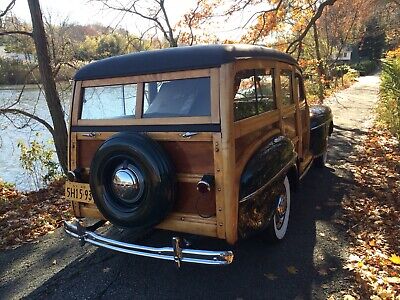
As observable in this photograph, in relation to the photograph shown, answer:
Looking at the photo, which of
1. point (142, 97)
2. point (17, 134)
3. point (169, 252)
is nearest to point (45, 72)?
point (142, 97)

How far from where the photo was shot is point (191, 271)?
3.38 m

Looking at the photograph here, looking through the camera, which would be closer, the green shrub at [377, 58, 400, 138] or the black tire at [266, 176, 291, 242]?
the black tire at [266, 176, 291, 242]

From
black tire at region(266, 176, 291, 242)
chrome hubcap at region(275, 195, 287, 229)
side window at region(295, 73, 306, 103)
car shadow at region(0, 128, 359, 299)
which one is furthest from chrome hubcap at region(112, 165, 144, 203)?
side window at region(295, 73, 306, 103)

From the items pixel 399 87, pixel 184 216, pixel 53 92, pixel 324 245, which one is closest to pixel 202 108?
pixel 184 216

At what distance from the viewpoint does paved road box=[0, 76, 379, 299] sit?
3.07 m

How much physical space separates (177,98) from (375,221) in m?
3.10

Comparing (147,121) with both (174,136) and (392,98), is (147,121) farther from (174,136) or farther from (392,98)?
(392,98)

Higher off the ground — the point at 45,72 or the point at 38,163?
the point at 45,72

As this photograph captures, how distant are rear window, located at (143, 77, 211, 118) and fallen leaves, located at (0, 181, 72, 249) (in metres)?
2.49

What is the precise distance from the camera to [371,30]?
32594 millimetres

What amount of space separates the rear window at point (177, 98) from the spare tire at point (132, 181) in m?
0.34

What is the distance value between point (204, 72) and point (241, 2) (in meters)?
9.68

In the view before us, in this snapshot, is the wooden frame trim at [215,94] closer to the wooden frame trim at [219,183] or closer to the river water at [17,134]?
the wooden frame trim at [219,183]

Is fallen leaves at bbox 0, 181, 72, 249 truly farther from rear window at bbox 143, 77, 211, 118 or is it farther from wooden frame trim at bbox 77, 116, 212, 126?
rear window at bbox 143, 77, 211, 118
